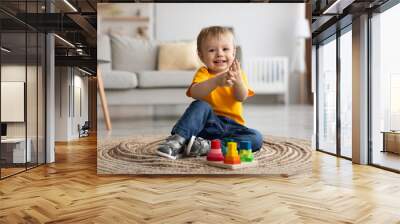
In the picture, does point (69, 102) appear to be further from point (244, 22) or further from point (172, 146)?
point (244, 22)

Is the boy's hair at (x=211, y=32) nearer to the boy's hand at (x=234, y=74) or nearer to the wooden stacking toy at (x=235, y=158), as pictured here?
the boy's hand at (x=234, y=74)

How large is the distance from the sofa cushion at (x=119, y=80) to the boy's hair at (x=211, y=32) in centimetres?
80

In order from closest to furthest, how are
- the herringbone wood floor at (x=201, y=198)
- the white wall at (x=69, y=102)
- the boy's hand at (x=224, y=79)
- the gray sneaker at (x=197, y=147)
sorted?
the herringbone wood floor at (x=201, y=198) → the boy's hand at (x=224, y=79) → the gray sneaker at (x=197, y=147) → the white wall at (x=69, y=102)

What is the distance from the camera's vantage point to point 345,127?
6477 millimetres

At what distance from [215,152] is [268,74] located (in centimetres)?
104

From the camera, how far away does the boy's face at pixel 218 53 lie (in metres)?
4.47

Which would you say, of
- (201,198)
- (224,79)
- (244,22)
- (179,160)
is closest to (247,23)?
(244,22)

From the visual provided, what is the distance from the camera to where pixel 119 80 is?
4.54 m

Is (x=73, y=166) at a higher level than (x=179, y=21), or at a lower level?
lower

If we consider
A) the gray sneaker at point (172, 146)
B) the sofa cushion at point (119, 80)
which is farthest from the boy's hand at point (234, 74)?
the sofa cushion at point (119, 80)

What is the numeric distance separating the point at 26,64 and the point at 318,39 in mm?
4603

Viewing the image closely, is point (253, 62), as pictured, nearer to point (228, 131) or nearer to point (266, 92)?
point (266, 92)

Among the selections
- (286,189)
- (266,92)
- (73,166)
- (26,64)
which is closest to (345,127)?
(266,92)

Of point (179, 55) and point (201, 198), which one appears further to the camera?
point (179, 55)
